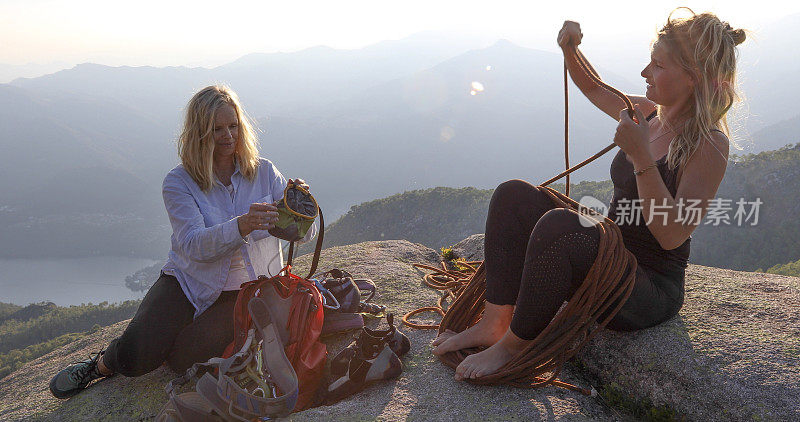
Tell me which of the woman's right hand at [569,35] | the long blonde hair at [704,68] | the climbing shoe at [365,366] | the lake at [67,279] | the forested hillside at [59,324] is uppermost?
the woman's right hand at [569,35]

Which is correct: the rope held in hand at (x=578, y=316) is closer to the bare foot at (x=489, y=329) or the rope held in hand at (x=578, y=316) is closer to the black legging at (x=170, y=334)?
the bare foot at (x=489, y=329)

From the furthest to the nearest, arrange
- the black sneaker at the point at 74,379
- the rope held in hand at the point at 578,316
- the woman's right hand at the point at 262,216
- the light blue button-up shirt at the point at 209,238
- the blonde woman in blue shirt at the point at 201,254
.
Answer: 1. the black sneaker at the point at 74,379
2. the blonde woman in blue shirt at the point at 201,254
3. the light blue button-up shirt at the point at 209,238
4. the woman's right hand at the point at 262,216
5. the rope held in hand at the point at 578,316

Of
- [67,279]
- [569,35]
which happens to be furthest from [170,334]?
[67,279]

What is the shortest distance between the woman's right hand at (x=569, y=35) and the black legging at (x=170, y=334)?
273cm

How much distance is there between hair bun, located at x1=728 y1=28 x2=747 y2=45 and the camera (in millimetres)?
2404

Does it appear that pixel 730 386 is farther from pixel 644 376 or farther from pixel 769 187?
pixel 769 187

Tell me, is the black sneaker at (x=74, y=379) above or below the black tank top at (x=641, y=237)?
below

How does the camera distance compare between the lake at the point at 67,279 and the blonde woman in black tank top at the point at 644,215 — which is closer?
the blonde woman in black tank top at the point at 644,215

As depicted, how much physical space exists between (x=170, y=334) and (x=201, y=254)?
614 mm

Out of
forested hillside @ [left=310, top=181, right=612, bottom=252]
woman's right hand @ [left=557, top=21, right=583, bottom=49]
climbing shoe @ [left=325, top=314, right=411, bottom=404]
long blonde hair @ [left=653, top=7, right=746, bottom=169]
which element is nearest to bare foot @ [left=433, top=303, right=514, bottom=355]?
climbing shoe @ [left=325, top=314, right=411, bottom=404]

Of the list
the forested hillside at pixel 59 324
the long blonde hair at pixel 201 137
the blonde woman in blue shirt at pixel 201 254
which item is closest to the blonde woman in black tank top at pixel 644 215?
the blonde woman in blue shirt at pixel 201 254

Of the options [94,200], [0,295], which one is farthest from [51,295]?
[94,200]

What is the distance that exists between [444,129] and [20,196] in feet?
423

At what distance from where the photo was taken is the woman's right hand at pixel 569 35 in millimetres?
3088
